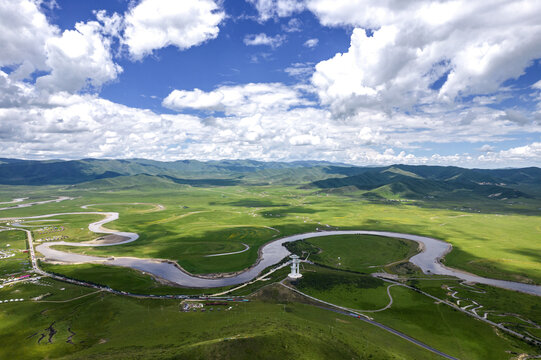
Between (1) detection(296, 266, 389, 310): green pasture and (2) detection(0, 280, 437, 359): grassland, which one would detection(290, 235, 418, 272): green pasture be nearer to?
(1) detection(296, 266, 389, 310): green pasture

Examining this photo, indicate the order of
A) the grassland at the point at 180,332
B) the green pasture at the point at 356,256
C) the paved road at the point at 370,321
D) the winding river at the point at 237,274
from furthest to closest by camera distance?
the green pasture at the point at 356,256 < the winding river at the point at 237,274 < the paved road at the point at 370,321 < the grassland at the point at 180,332

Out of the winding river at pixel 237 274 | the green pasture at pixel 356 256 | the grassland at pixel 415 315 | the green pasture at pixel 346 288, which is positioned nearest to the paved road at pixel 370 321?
the grassland at pixel 415 315

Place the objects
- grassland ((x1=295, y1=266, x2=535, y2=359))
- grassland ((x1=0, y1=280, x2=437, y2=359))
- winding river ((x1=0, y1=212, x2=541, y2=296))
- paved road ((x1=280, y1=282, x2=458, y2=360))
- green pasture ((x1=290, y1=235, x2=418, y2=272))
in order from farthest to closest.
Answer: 1. green pasture ((x1=290, y1=235, x2=418, y2=272))
2. winding river ((x1=0, y1=212, x2=541, y2=296))
3. grassland ((x1=295, y1=266, x2=535, y2=359))
4. paved road ((x1=280, y1=282, x2=458, y2=360))
5. grassland ((x1=0, y1=280, x2=437, y2=359))

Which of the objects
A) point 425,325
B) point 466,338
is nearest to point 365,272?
point 425,325

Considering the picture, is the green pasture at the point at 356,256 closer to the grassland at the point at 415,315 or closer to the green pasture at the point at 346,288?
the grassland at the point at 415,315

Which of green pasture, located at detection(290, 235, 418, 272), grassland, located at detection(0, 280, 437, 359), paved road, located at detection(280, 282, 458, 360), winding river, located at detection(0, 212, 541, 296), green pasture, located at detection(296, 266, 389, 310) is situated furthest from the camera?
green pasture, located at detection(290, 235, 418, 272)

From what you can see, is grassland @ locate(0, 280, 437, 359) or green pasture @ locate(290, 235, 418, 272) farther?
green pasture @ locate(290, 235, 418, 272)

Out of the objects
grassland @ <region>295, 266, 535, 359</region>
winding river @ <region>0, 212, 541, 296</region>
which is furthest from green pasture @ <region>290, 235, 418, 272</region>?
grassland @ <region>295, 266, 535, 359</region>

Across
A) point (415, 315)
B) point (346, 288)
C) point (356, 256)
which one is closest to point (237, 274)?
point (346, 288)

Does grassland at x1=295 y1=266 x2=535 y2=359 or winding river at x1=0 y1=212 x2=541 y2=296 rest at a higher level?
grassland at x1=295 y1=266 x2=535 y2=359

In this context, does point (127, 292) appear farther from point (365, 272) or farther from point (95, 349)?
point (365, 272)

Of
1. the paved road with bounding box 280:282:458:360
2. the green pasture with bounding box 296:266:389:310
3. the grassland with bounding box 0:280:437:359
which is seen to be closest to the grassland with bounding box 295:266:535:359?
the green pasture with bounding box 296:266:389:310
